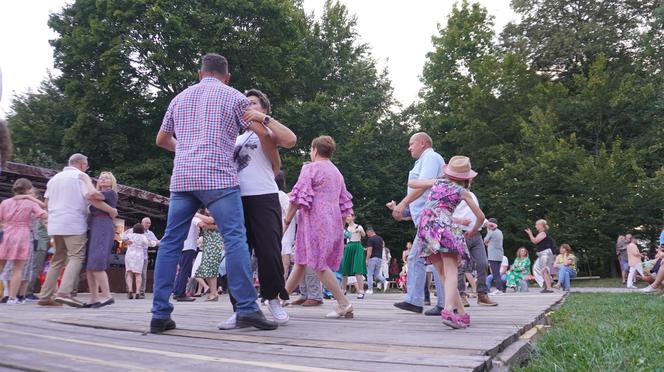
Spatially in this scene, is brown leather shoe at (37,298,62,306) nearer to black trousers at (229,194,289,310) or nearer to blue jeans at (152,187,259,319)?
black trousers at (229,194,289,310)

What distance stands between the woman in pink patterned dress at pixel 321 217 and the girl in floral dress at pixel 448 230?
1.11 metres

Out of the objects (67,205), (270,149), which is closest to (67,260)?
(67,205)

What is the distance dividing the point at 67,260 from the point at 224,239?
4728 mm

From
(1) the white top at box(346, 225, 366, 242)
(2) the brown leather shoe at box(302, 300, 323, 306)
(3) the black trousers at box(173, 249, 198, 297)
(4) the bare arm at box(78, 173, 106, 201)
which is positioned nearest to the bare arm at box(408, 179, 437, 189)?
(2) the brown leather shoe at box(302, 300, 323, 306)

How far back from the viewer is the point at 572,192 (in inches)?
1150

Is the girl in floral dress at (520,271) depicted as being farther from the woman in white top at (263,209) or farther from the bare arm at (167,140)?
the bare arm at (167,140)

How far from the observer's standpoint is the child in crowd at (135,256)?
513 inches

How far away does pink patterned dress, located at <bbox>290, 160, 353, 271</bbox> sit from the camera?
5.98 metres

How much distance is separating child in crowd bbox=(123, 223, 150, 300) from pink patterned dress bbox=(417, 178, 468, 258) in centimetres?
918

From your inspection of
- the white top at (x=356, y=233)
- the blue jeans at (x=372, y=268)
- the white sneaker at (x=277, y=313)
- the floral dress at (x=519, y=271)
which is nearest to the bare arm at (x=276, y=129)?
the white sneaker at (x=277, y=313)

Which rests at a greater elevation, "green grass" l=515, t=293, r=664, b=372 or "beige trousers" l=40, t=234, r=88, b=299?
"beige trousers" l=40, t=234, r=88, b=299

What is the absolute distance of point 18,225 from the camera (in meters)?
9.10

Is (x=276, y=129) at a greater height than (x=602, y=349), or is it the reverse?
(x=276, y=129)

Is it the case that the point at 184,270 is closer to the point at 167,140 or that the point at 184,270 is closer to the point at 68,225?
the point at 68,225
